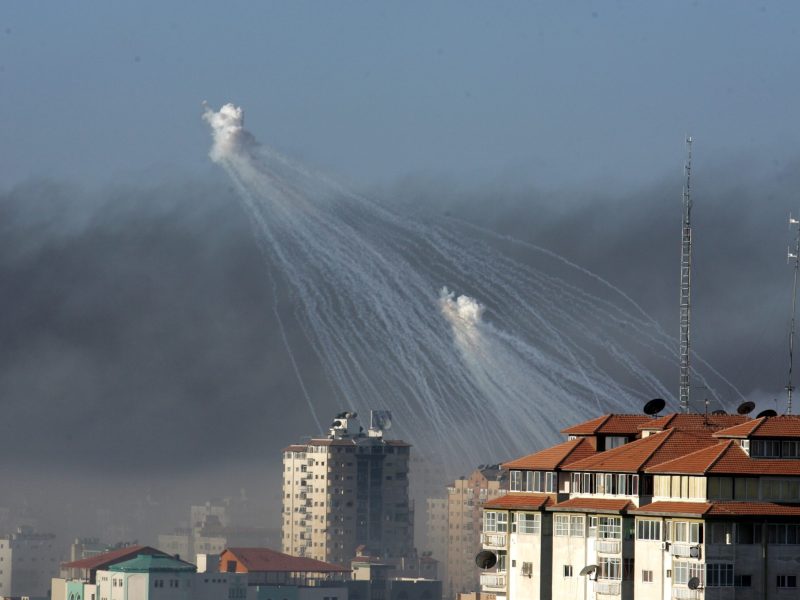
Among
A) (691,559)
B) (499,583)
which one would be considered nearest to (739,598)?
(691,559)

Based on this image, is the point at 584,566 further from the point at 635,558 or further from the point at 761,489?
the point at 761,489

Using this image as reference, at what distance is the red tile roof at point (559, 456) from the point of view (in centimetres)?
13062

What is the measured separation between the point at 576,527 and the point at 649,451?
21.9 ft

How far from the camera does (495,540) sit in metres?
133

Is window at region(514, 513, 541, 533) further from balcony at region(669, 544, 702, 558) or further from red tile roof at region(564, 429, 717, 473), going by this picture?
balcony at region(669, 544, 702, 558)

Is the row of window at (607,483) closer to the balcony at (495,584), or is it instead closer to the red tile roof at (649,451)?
the red tile roof at (649,451)

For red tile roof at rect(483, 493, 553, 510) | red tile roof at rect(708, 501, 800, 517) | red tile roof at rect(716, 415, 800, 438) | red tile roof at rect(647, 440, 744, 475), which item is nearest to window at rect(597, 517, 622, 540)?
red tile roof at rect(647, 440, 744, 475)

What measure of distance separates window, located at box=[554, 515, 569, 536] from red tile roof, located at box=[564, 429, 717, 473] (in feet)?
9.44

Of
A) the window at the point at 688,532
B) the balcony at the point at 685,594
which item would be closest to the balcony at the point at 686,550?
the window at the point at 688,532

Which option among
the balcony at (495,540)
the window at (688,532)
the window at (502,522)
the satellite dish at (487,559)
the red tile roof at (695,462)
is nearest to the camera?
the window at (688,532)

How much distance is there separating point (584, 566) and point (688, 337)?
23308 millimetres

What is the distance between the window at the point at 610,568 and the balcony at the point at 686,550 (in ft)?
16.6

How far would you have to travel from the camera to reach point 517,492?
13325cm

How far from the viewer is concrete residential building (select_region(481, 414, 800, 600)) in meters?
114
